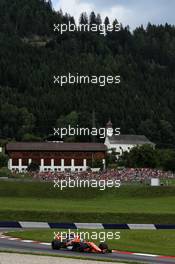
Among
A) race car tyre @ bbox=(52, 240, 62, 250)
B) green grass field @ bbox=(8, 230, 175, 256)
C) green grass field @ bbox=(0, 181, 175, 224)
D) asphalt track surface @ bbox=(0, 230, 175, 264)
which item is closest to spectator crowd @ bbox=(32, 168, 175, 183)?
green grass field @ bbox=(0, 181, 175, 224)

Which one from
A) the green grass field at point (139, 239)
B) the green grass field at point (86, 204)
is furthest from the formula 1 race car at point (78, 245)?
the green grass field at point (86, 204)

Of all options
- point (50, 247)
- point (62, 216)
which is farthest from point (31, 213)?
point (50, 247)

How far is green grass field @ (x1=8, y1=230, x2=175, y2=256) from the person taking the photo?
4091cm

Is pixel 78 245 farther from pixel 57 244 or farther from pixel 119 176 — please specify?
pixel 119 176

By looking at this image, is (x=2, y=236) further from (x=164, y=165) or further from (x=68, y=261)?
(x=164, y=165)

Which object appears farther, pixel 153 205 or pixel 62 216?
pixel 153 205

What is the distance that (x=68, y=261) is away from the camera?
33219 mm

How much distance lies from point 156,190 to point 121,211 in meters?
22.4

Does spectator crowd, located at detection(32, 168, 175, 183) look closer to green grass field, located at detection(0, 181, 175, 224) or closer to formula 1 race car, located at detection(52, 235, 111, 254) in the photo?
green grass field, located at detection(0, 181, 175, 224)

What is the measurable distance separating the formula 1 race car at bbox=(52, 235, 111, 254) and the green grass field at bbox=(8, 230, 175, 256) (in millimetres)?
3506

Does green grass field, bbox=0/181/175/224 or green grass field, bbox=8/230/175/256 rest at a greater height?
green grass field, bbox=0/181/175/224

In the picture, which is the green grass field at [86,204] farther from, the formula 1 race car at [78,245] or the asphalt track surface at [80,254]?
the formula 1 race car at [78,245]

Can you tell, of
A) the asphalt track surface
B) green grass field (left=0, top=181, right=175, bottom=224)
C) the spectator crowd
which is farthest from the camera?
the spectator crowd

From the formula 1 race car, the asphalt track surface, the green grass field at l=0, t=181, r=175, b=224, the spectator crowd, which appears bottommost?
the asphalt track surface
